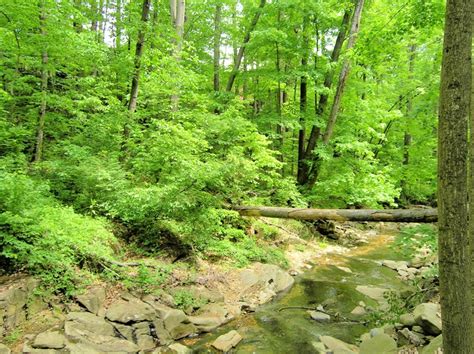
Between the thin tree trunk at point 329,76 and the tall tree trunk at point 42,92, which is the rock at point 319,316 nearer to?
the tall tree trunk at point 42,92

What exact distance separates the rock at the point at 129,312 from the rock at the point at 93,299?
188 mm

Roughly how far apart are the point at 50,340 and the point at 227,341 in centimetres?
276

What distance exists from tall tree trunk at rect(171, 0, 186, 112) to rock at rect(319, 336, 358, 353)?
731 centimetres

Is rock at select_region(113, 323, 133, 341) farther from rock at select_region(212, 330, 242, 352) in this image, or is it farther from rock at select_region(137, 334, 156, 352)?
rock at select_region(212, 330, 242, 352)

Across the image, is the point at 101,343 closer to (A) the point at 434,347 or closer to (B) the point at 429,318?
(A) the point at 434,347

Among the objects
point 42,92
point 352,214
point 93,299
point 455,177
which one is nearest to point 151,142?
point 42,92

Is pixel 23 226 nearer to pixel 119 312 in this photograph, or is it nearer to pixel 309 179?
pixel 119 312

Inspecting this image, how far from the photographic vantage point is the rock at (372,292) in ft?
27.5

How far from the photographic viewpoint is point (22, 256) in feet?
16.9

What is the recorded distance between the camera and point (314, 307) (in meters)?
7.61

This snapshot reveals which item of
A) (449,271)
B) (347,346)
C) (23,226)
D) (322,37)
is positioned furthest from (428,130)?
(23,226)

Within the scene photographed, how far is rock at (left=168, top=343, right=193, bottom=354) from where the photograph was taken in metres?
5.35

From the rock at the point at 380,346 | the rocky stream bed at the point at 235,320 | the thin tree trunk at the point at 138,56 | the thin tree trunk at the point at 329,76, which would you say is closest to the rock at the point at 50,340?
the rocky stream bed at the point at 235,320

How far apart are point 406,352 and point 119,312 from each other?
474 centimetres
